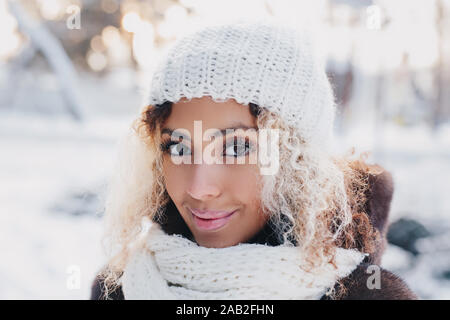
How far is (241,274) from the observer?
1162mm

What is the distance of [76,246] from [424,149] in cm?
585

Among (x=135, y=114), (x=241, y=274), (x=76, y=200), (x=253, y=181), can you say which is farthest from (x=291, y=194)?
(x=76, y=200)

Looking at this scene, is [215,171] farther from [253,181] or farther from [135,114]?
[135,114]

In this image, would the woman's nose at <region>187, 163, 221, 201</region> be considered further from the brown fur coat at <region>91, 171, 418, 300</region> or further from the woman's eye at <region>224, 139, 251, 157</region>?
the brown fur coat at <region>91, 171, 418, 300</region>

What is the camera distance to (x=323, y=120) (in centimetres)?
126

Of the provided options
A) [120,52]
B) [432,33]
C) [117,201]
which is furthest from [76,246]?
[120,52]

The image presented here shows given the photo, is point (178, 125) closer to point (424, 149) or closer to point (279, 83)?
point (279, 83)

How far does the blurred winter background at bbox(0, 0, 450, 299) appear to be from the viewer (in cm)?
317

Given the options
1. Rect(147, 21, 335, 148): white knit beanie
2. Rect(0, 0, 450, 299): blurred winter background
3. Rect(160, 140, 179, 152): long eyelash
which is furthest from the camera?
Rect(0, 0, 450, 299): blurred winter background

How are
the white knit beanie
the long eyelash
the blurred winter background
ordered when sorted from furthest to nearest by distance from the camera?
the blurred winter background → the long eyelash → the white knit beanie

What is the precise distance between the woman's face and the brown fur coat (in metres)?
0.12

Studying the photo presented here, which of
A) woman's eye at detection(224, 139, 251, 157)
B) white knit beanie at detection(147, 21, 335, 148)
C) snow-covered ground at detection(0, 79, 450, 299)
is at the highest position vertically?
white knit beanie at detection(147, 21, 335, 148)

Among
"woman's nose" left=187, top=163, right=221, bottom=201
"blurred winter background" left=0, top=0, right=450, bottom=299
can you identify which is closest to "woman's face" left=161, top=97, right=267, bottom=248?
"woman's nose" left=187, top=163, right=221, bottom=201

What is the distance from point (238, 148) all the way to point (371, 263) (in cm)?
49
